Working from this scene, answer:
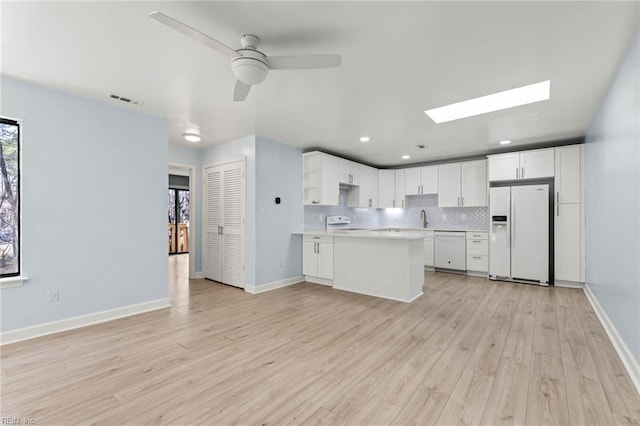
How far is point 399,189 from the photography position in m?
7.00

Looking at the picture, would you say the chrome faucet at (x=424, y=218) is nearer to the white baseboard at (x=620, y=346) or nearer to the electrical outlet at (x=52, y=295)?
the white baseboard at (x=620, y=346)

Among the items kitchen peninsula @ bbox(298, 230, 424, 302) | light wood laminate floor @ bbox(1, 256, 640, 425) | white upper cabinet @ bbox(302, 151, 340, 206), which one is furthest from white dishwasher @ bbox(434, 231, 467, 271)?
white upper cabinet @ bbox(302, 151, 340, 206)

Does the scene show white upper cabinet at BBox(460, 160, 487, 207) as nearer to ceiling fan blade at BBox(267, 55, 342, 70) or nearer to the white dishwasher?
the white dishwasher

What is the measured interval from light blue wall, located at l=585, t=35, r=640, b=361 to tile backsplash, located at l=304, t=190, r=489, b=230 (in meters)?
2.65

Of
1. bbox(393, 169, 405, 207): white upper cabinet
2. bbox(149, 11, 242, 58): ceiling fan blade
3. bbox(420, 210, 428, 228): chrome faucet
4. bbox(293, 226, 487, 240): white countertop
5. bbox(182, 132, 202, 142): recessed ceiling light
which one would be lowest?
bbox(293, 226, 487, 240): white countertop

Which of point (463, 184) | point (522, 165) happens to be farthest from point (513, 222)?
point (463, 184)

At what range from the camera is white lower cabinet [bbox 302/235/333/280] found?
4969 mm

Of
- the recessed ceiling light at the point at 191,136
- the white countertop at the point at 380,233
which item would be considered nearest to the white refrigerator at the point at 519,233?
the white countertop at the point at 380,233

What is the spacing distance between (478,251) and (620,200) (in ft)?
11.0

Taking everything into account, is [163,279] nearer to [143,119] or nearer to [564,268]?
[143,119]

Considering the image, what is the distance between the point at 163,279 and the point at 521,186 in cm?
587

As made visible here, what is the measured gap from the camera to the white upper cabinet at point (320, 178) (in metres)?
5.33

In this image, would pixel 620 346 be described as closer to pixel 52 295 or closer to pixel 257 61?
pixel 257 61

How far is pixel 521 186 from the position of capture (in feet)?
16.6
